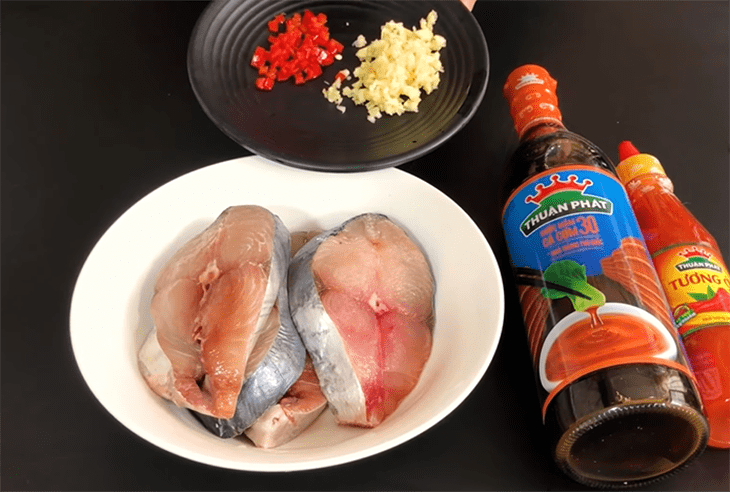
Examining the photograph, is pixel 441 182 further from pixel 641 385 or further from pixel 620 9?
pixel 620 9

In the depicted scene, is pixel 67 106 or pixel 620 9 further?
pixel 620 9

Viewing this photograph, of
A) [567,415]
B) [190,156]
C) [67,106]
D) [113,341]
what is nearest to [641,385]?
[567,415]

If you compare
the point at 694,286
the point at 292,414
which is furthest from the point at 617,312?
the point at 292,414

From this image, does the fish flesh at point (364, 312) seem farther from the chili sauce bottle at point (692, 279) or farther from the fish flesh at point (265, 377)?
the chili sauce bottle at point (692, 279)

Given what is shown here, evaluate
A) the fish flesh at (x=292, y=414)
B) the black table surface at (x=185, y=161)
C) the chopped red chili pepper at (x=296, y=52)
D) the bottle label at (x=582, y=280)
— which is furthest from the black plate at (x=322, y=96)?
the fish flesh at (x=292, y=414)

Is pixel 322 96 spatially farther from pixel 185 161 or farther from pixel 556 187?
pixel 556 187

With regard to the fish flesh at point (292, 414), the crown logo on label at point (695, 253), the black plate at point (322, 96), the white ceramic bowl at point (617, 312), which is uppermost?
the black plate at point (322, 96)
